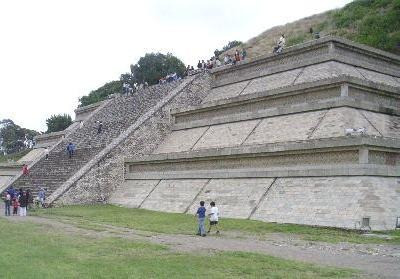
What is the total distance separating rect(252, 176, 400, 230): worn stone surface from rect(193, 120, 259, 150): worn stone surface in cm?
493

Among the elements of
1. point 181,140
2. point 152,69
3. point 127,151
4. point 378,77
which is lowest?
point 127,151

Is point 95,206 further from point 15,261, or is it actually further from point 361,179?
point 15,261

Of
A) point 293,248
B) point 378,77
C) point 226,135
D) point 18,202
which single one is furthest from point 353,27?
point 293,248

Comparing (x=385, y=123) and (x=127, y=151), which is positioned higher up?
(x=385, y=123)

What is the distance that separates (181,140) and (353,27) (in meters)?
16.6

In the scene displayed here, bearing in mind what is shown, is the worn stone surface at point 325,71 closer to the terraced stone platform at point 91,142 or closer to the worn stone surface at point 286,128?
the worn stone surface at point 286,128

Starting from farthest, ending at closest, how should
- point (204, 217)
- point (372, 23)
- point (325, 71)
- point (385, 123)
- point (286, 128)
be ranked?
point (372, 23) < point (325, 71) < point (286, 128) < point (385, 123) < point (204, 217)

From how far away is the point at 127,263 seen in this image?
8500 mm

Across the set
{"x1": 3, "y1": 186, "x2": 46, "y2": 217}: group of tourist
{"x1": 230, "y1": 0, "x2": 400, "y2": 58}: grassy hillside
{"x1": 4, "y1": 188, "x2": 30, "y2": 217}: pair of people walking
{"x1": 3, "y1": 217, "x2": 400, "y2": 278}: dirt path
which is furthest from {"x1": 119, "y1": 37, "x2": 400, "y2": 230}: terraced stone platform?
{"x1": 230, "y1": 0, "x2": 400, "y2": 58}: grassy hillside

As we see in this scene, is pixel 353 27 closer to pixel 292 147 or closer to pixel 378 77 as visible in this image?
pixel 378 77

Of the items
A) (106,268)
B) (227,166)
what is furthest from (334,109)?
(106,268)

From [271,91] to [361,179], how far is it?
7275 mm

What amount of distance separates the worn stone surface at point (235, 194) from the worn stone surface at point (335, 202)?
0.59m

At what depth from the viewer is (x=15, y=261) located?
8383 mm
